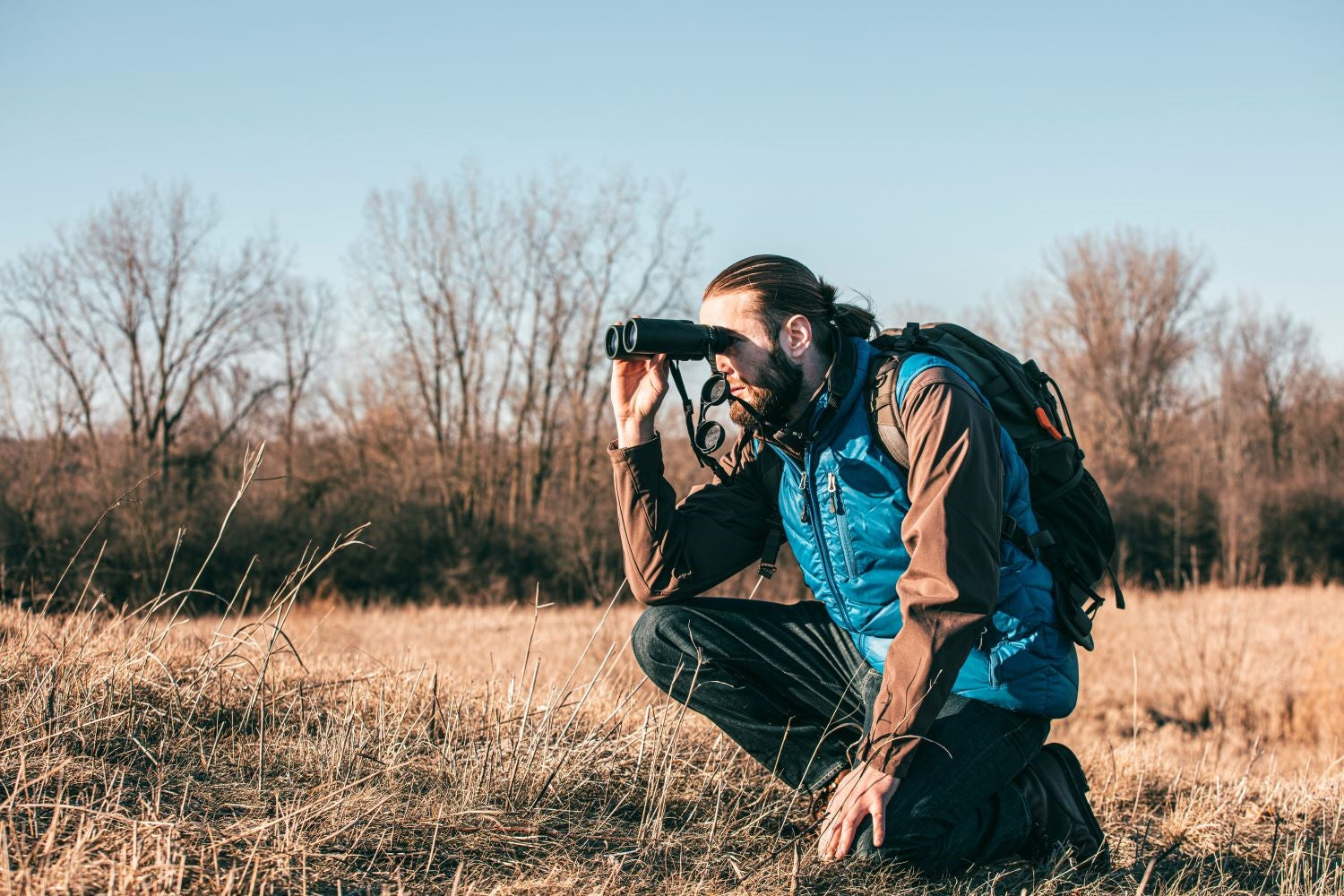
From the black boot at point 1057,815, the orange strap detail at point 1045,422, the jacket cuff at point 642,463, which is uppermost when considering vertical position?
the orange strap detail at point 1045,422

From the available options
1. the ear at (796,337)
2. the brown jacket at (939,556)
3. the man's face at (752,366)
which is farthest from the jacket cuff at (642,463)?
the brown jacket at (939,556)

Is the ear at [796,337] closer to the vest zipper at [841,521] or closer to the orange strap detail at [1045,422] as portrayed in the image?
the vest zipper at [841,521]

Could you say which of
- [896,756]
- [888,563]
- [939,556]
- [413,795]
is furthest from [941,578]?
[413,795]

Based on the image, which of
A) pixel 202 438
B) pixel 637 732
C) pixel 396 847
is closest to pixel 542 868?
pixel 396 847

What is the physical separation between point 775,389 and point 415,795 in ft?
4.30

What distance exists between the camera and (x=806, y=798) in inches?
109

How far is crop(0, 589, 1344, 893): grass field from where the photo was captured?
1922 mm

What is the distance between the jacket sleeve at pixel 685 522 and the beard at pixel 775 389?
34cm

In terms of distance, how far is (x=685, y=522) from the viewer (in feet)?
9.62

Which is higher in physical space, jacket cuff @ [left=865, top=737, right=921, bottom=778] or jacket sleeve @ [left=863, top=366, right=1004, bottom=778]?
jacket sleeve @ [left=863, top=366, right=1004, bottom=778]

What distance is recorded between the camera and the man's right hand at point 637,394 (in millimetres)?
2863

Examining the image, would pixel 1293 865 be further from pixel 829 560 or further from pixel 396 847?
pixel 396 847

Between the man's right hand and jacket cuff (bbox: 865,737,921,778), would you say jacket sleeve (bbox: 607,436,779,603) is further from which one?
jacket cuff (bbox: 865,737,921,778)

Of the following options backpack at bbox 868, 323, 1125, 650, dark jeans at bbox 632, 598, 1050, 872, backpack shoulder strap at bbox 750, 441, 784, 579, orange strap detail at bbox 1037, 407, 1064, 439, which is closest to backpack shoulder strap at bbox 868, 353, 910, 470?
backpack at bbox 868, 323, 1125, 650
